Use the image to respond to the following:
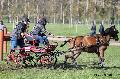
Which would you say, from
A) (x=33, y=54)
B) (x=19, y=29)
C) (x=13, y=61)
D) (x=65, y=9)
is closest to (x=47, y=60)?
(x=33, y=54)

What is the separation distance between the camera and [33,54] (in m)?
19.9

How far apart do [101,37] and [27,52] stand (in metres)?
3.64

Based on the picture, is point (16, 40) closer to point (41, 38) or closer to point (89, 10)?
point (41, 38)

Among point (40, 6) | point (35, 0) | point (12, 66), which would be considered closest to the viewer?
point (12, 66)

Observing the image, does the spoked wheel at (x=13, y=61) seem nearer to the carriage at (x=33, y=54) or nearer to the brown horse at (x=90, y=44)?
the carriage at (x=33, y=54)

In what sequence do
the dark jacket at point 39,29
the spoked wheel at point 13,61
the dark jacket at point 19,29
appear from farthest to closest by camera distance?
the dark jacket at point 39,29, the dark jacket at point 19,29, the spoked wheel at point 13,61

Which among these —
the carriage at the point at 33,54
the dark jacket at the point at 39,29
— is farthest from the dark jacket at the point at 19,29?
the dark jacket at the point at 39,29

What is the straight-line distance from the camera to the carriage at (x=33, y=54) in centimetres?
1928

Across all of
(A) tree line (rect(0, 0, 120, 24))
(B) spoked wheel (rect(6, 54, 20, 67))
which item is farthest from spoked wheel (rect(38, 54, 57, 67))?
(A) tree line (rect(0, 0, 120, 24))

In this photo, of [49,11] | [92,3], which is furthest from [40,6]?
[92,3]

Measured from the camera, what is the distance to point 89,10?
292 ft

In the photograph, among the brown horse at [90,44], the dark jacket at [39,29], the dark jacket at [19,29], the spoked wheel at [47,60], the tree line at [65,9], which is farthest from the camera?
the tree line at [65,9]

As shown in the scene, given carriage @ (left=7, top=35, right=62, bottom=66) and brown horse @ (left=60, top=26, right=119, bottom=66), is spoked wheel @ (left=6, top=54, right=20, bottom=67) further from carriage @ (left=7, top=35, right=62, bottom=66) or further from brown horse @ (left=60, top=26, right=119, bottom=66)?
brown horse @ (left=60, top=26, right=119, bottom=66)

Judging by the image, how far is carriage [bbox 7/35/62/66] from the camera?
19.3m
